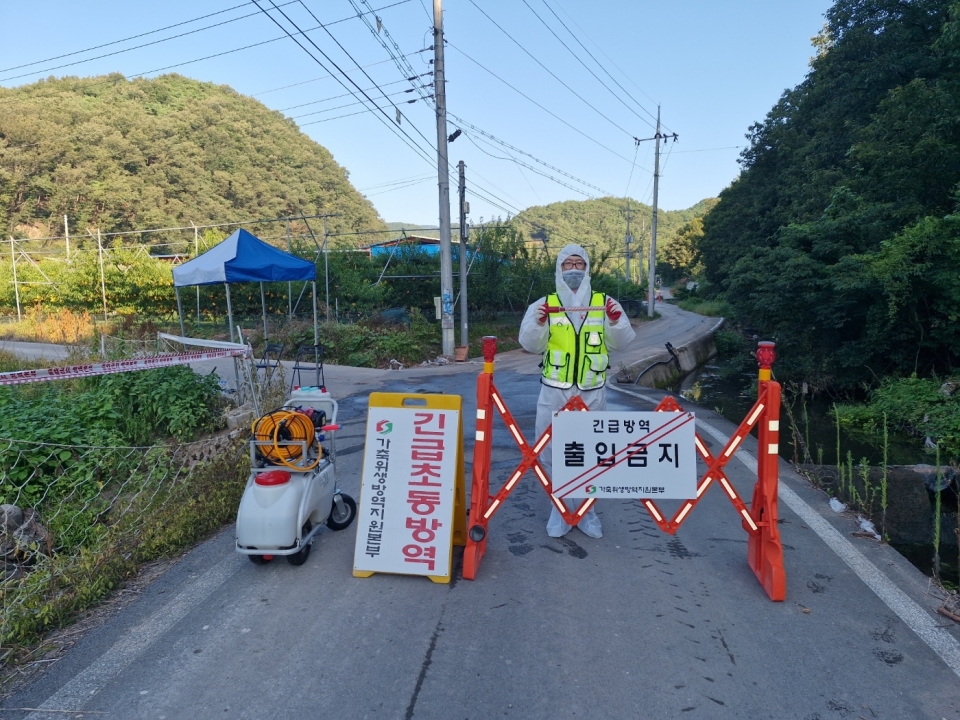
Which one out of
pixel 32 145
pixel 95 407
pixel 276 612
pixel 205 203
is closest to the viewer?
pixel 276 612

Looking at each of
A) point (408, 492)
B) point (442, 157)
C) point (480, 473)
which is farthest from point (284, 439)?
point (442, 157)

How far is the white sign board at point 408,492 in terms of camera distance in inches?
161

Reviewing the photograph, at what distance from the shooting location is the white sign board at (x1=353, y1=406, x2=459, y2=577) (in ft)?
13.5

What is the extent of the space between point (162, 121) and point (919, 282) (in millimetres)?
53848

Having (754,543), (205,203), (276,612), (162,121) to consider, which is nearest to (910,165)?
(754,543)

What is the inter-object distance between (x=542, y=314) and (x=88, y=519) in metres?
4.60

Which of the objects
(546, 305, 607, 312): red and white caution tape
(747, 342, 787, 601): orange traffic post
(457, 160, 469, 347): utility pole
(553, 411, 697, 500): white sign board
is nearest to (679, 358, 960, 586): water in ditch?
(747, 342, 787, 601): orange traffic post

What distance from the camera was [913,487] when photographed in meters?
6.64

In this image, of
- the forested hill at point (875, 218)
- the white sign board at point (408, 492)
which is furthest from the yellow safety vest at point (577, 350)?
the forested hill at point (875, 218)

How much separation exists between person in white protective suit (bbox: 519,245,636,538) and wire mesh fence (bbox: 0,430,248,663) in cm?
286

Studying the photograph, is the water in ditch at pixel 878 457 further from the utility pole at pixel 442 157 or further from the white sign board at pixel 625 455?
the utility pole at pixel 442 157

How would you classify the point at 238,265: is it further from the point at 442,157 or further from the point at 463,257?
the point at 463,257

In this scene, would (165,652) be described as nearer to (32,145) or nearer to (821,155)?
(821,155)

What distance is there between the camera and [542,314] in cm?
472
